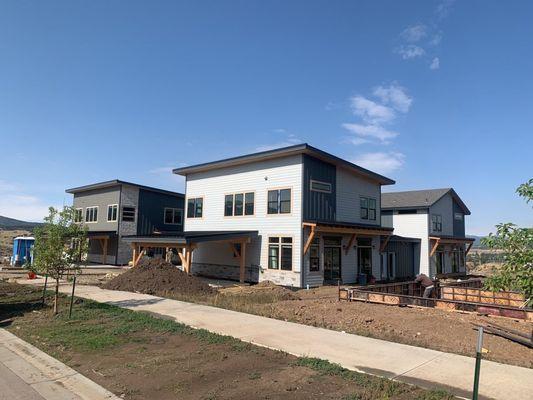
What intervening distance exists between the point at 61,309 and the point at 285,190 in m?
13.7

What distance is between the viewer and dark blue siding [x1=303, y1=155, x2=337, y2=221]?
23.5 m

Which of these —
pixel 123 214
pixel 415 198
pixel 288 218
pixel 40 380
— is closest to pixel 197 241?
pixel 288 218

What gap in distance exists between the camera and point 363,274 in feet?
87.5

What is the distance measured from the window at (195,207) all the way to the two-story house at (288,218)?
0.07 metres

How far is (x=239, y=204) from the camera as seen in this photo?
27.0 metres

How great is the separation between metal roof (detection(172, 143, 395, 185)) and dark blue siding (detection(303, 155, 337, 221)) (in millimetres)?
444

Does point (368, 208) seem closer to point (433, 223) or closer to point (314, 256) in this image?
point (314, 256)

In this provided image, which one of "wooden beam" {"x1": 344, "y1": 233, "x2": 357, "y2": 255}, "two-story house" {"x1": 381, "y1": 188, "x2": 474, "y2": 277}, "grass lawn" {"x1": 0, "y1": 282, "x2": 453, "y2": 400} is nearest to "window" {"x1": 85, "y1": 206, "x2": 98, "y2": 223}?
"wooden beam" {"x1": 344, "y1": 233, "x2": 357, "y2": 255}

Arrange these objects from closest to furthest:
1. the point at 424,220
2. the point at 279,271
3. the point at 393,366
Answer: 1. the point at 393,366
2. the point at 279,271
3. the point at 424,220

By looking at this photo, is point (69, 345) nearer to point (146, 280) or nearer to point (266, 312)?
point (266, 312)

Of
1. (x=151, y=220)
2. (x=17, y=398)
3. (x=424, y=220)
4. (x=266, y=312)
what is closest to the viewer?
(x=17, y=398)

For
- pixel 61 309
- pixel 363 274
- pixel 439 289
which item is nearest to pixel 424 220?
pixel 363 274

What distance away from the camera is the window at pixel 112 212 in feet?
127

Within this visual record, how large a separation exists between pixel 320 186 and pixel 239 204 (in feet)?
18.6
